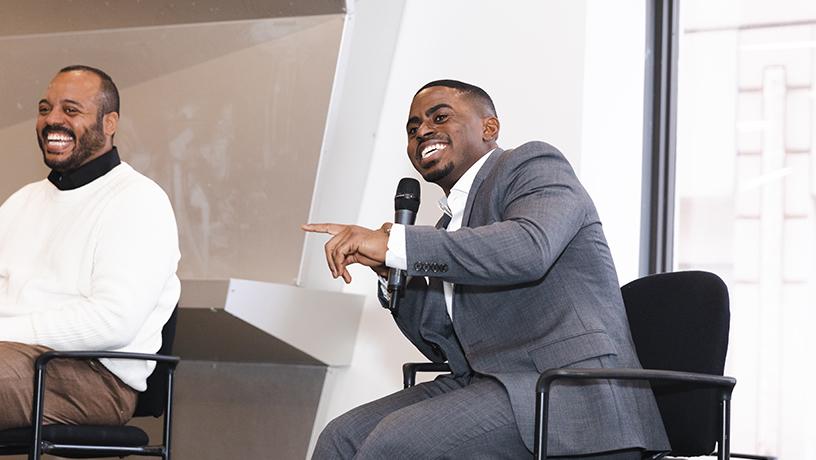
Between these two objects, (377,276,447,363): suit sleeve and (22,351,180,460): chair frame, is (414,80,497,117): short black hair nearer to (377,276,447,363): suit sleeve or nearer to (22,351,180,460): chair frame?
(377,276,447,363): suit sleeve

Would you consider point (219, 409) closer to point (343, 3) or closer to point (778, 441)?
point (343, 3)

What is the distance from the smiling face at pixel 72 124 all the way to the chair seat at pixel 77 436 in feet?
2.63

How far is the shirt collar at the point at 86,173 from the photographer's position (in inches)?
115

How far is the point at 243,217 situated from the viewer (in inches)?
143

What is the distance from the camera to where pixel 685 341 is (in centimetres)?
215

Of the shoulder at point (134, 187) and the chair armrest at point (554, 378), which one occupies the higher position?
the shoulder at point (134, 187)

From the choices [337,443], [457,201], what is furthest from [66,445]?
[457,201]

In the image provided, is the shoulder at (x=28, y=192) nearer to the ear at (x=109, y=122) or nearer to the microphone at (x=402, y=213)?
the ear at (x=109, y=122)

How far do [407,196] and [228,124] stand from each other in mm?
1592

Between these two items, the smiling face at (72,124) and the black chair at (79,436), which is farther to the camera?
the smiling face at (72,124)

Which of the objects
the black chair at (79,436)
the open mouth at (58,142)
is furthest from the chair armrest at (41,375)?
the open mouth at (58,142)

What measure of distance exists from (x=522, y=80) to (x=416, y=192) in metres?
1.41

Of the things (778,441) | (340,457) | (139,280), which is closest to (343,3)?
(139,280)

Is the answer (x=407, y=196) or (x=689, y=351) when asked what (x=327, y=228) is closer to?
(x=407, y=196)
